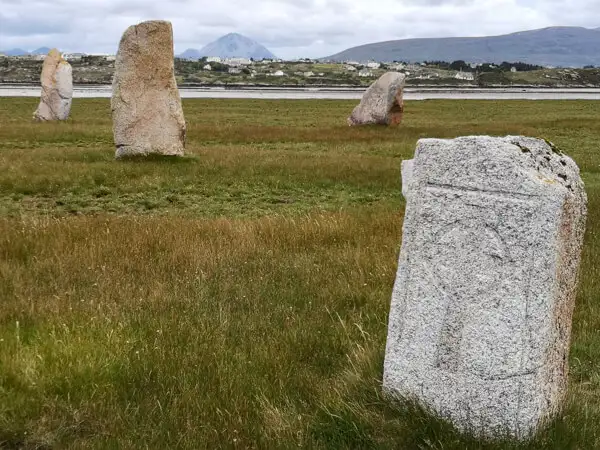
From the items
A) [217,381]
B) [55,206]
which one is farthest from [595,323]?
[55,206]

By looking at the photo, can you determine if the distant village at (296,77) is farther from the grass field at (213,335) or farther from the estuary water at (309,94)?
the grass field at (213,335)

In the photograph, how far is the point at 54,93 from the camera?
103 feet

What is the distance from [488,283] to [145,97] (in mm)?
15514

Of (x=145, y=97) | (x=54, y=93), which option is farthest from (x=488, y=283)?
(x=54, y=93)

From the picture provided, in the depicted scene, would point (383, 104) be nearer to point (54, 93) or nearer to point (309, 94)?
point (54, 93)

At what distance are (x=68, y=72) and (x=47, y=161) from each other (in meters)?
16.7

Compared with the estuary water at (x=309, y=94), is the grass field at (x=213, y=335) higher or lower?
lower

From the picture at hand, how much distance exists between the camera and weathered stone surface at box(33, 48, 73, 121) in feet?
102

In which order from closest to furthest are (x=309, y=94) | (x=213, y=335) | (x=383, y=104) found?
(x=213, y=335)
(x=383, y=104)
(x=309, y=94)

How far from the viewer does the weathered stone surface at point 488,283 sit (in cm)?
342

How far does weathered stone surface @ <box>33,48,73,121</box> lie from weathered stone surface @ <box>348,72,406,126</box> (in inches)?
553

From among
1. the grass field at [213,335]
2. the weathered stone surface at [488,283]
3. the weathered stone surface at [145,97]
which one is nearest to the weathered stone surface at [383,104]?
the weathered stone surface at [145,97]

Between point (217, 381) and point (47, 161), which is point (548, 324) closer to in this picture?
point (217, 381)

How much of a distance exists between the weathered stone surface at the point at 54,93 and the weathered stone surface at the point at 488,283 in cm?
3050
